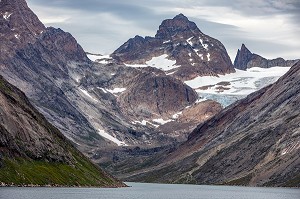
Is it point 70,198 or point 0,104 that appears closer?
point 70,198

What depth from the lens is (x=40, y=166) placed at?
194 metres

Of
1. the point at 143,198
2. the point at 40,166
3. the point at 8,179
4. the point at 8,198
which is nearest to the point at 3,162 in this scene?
→ the point at 8,179

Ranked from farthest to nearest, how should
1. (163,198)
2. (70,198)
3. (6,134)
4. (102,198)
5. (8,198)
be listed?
(6,134) → (163,198) → (102,198) → (70,198) → (8,198)

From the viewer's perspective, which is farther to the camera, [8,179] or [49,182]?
[49,182]

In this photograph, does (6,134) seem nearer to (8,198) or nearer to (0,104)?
(0,104)

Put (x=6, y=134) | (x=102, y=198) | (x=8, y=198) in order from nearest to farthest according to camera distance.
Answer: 1. (x=8, y=198)
2. (x=102, y=198)
3. (x=6, y=134)

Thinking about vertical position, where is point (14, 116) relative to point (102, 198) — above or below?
above

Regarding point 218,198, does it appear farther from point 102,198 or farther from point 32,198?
point 32,198

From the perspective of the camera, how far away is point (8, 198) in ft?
402

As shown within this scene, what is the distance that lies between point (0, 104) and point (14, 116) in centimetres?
793

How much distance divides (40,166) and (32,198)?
66268 millimetres

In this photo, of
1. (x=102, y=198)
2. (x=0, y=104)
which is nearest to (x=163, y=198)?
(x=102, y=198)

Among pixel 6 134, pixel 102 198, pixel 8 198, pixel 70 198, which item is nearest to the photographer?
pixel 8 198

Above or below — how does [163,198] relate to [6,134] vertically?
below
